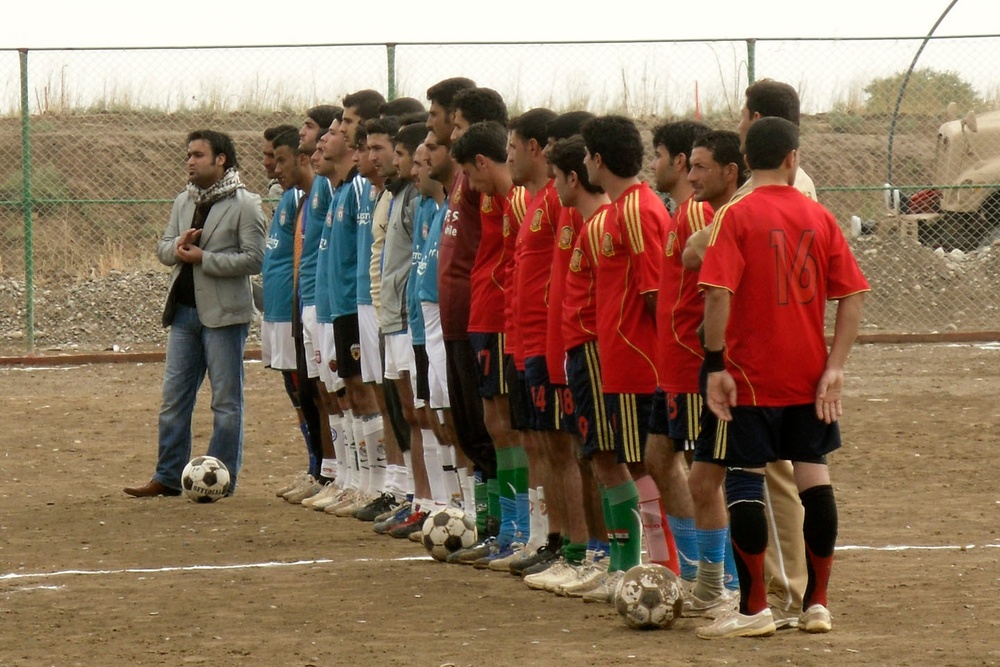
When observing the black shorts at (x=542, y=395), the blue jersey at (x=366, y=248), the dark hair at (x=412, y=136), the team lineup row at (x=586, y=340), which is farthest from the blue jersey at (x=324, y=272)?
the black shorts at (x=542, y=395)

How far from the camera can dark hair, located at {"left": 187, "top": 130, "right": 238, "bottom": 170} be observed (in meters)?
11.2

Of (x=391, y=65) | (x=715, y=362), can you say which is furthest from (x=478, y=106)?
(x=391, y=65)

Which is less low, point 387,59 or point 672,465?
point 387,59

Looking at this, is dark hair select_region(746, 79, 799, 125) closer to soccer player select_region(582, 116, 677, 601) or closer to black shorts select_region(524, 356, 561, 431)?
soccer player select_region(582, 116, 677, 601)

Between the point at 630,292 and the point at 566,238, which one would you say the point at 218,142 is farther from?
the point at 630,292

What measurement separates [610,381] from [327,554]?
2.50 m

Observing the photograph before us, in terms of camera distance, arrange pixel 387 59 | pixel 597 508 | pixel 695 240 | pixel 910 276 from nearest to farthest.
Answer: pixel 695 240 → pixel 597 508 → pixel 387 59 → pixel 910 276

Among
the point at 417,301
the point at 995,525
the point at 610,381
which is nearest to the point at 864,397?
the point at 995,525

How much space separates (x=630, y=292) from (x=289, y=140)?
477 cm

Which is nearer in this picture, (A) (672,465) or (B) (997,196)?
(A) (672,465)

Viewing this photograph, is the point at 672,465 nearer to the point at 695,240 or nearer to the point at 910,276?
the point at 695,240

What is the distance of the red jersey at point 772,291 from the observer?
6180mm

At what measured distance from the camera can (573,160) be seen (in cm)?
728

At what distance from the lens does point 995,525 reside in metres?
9.02
